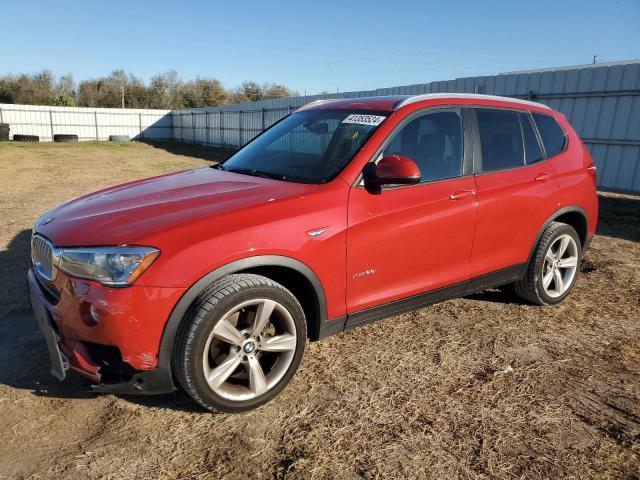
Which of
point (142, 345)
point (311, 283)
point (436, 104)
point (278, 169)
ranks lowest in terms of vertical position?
point (142, 345)

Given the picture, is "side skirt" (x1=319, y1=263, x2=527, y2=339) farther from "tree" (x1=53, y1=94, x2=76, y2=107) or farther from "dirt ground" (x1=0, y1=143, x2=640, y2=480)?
"tree" (x1=53, y1=94, x2=76, y2=107)

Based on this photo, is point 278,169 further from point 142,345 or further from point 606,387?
point 606,387

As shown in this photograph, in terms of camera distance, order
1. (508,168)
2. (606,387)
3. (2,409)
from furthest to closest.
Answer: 1. (508,168)
2. (606,387)
3. (2,409)

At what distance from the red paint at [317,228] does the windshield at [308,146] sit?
0.37 ft

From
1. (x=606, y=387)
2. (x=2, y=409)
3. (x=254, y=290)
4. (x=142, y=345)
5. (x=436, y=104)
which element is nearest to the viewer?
(x=142, y=345)

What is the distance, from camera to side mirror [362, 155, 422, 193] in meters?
2.92

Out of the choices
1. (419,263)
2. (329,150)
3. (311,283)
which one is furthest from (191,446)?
(329,150)

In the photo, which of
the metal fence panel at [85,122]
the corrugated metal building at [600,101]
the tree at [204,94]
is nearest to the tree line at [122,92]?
the tree at [204,94]

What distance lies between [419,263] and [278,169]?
1.20 m

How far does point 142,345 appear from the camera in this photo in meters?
2.42

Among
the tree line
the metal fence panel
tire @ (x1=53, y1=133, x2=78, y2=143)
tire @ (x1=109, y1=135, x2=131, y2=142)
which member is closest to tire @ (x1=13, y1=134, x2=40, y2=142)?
tire @ (x1=53, y1=133, x2=78, y2=143)

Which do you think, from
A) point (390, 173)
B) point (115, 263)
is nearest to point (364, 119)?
point (390, 173)

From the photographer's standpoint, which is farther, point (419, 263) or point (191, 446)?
point (419, 263)

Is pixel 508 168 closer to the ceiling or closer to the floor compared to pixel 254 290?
closer to the ceiling
